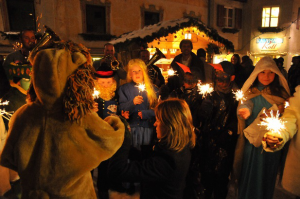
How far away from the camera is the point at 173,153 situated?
1.73m

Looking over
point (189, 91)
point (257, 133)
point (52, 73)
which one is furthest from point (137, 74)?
point (52, 73)

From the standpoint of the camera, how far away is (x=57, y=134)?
1.48 meters

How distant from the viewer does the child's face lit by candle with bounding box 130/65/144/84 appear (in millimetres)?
3396

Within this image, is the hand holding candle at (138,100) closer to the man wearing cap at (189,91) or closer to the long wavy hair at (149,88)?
the long wavy hair at (149,88)

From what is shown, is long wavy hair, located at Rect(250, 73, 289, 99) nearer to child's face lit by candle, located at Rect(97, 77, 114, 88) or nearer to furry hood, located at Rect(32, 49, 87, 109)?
child's face lit by candle, located at Rect(97, 77, 114, 88)

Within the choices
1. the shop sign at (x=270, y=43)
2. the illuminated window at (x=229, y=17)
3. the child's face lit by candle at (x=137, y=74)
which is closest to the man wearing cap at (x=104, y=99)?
the child's face lit by candle at (x=137, y=74)

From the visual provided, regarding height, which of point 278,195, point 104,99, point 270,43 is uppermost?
point 270,43

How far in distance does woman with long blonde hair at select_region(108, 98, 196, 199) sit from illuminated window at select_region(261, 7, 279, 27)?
1700 cm

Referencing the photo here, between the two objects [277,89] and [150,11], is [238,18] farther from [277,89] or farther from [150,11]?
[277,89]

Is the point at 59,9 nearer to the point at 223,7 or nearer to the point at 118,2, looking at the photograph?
the point at 118,2

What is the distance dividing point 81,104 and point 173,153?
0.82 m

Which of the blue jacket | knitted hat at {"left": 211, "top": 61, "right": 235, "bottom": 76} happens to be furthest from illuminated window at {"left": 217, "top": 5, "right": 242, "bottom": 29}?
the blue jacket

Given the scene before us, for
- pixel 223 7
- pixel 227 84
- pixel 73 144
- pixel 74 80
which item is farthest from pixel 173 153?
pixel 223 7

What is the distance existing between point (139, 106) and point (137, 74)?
0.51 metres
